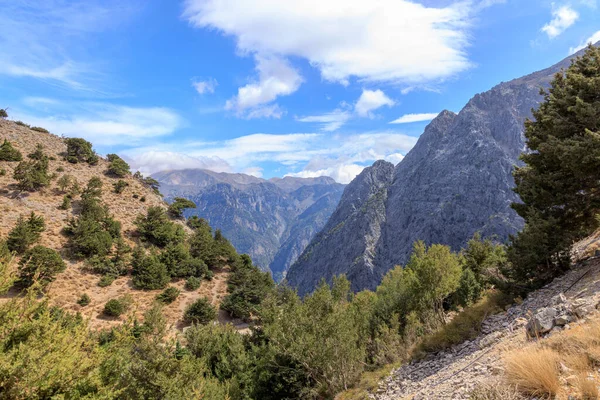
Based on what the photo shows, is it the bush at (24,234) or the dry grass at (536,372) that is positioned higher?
the bush at (24,234)

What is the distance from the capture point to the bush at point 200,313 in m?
36.5

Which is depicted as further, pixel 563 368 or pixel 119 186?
pixel 119 186

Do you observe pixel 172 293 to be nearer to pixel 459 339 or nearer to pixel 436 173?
pixel 459 339

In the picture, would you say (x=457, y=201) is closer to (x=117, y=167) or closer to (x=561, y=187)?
(x=117, y=167)

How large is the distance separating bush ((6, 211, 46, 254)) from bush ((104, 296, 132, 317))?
40.0 ft

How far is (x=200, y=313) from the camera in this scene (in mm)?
36875

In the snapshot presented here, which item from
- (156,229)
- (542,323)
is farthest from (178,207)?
(542,323)

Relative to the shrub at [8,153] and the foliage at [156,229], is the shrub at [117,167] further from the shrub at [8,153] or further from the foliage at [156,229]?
the foliage at [156,229]

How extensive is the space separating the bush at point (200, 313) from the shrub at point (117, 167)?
39312 mm

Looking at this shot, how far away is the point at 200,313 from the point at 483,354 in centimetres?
3448

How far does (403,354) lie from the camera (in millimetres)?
17766

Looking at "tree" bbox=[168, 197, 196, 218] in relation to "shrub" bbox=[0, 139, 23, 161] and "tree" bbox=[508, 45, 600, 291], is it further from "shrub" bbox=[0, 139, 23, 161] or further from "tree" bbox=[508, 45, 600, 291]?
"tree" bbox=[508, 45, 600, 291]

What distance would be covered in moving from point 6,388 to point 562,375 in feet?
41.8


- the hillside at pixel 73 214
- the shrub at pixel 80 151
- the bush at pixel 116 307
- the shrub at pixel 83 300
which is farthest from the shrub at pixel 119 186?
the bush at pixel 116 307
